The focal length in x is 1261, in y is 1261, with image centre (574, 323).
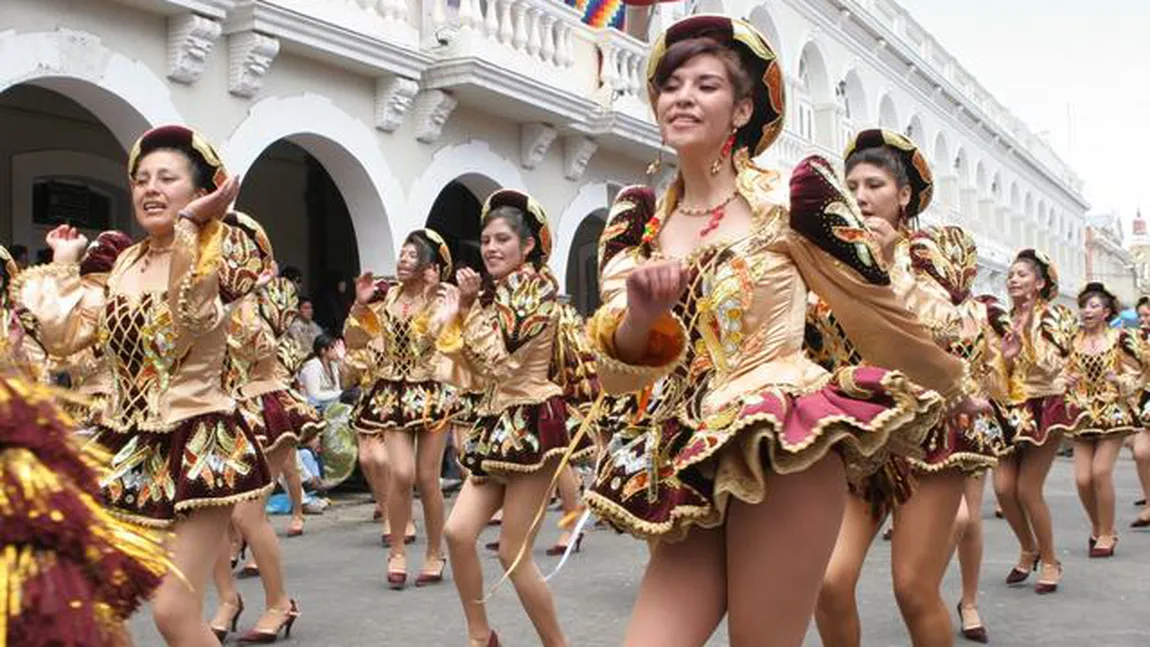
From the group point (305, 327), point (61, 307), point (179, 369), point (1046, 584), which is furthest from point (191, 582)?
point (305, 327)

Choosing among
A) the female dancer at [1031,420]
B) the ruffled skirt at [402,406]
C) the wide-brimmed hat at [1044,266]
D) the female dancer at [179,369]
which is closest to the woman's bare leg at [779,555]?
the female dancer at [179,369]

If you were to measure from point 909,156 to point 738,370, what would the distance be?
6.78 feet

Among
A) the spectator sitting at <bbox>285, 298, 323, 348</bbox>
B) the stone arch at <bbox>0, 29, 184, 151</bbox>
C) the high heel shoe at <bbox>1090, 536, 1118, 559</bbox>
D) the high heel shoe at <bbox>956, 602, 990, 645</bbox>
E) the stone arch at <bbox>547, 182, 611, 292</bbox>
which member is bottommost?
the high heel shoe at <bbox>1090, 536, 1118, 559</bbox>

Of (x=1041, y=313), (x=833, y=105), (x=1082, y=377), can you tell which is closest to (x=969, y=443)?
(x=1041, y=313)

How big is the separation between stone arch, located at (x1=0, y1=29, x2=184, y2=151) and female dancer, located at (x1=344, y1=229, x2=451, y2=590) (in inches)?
105

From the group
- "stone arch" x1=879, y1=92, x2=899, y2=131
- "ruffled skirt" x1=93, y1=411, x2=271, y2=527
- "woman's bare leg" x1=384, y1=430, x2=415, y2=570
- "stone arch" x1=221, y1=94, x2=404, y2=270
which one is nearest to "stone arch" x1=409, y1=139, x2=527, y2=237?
"stone arch" x1=221, y1=94, x2=404, y2=270

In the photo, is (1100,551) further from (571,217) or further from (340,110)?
(571,217)

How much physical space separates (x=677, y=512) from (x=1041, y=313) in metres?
7.06

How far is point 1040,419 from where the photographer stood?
868cm

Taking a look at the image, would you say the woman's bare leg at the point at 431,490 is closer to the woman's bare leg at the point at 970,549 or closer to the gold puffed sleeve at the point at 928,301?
the woman's bare leg at the point at 970,549

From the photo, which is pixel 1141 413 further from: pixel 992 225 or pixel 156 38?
pixel 992 225

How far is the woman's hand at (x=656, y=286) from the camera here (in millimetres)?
2787

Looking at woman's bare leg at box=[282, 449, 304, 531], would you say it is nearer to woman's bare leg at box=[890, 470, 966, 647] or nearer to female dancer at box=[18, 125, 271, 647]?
female dancer at box=[18, 125, 271, 647]

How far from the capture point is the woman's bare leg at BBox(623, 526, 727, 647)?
2.93 m
